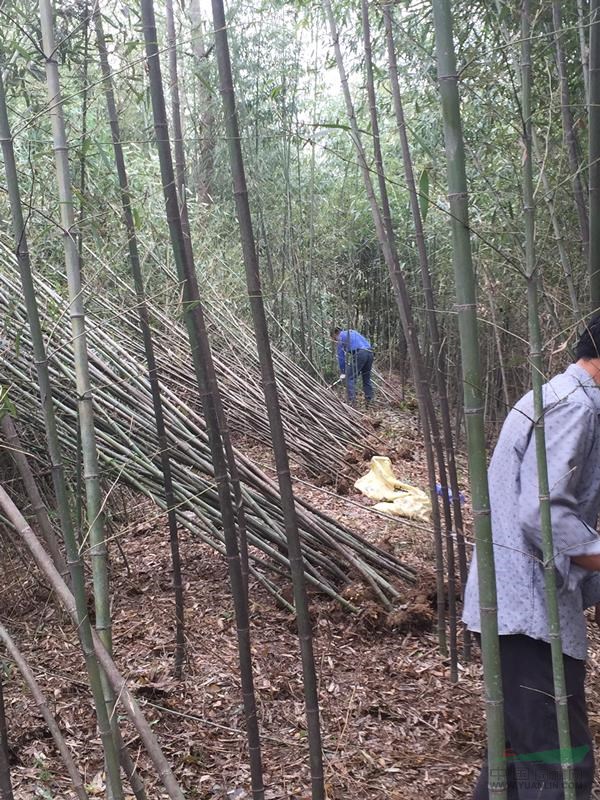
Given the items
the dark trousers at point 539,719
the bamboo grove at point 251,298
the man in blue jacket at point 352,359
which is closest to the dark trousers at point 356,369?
the man in blue jacket at point 352,359

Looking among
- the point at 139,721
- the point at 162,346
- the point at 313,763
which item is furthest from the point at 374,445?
the point at 139,721

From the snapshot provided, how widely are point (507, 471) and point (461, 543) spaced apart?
4.35 ft

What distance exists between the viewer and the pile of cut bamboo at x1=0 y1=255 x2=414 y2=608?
267 centimetres

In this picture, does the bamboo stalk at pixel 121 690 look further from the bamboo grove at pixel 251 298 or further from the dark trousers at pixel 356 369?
the dark trousers at pixel 356 369

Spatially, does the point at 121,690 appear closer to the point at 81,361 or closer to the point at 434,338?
the point at 81,361

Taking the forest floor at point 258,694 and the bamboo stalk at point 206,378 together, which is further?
the forest floor at point 258,694

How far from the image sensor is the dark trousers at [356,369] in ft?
25.3

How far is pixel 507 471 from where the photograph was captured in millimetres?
1478

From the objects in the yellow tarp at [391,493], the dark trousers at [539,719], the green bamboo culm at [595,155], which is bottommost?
the yellow tarp at [391,493]

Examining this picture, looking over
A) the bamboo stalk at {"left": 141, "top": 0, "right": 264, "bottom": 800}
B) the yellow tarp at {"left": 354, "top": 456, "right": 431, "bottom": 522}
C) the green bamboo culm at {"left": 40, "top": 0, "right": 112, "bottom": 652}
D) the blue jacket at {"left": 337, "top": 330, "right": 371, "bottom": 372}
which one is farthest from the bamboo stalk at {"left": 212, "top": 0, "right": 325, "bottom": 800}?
the blue jacket at {"left": 337, "top": 330, "right": 371, "bottom": 372}

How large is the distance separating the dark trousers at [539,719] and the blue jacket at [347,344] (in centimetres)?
622

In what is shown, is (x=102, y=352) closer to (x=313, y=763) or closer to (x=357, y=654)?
(x=357, y=654)

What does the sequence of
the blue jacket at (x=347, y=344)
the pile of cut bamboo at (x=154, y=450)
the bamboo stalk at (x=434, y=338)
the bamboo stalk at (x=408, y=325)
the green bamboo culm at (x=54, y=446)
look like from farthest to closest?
1. the blue jacket at (x=347, y=344)
2. the pile of cut bamboo at (x=154, y=450)
3. the bamboo stalk at (x=408, y=325)
4. the bamboo stalk at (x=434, y=338)
5. the green bamboo culm at (x=54, y=446)

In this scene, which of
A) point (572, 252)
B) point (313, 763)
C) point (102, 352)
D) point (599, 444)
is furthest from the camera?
point (572, 252)
